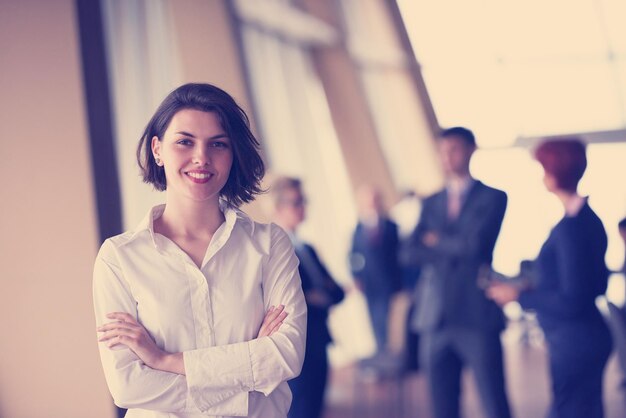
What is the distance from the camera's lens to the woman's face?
1657 mm

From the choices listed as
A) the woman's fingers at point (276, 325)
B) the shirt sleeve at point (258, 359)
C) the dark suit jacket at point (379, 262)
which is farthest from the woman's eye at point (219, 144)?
the dark suit jacket at point (379, 262)

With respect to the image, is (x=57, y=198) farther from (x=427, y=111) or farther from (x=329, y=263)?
(x=427, y=111)

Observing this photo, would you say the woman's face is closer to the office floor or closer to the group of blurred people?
the group of blurred people

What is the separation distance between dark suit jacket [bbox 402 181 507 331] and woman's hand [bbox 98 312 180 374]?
73.0 inches

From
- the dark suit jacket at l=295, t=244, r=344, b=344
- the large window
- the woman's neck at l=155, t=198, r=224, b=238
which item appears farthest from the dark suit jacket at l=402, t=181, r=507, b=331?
the large window

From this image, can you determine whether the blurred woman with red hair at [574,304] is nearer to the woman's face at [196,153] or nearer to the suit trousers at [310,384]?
the suit trousers at [310,384]

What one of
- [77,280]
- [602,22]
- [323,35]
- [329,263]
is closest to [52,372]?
[77,280]

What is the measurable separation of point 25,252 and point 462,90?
1107cm

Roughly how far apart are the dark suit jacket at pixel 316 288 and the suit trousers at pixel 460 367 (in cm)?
45

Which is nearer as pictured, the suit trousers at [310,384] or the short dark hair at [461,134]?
the suit trousers at [310,384]

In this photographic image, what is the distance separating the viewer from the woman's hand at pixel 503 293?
2.92m

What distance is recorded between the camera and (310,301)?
3.29 metres

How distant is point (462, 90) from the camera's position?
1302 cm

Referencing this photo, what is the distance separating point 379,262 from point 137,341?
230 inches
